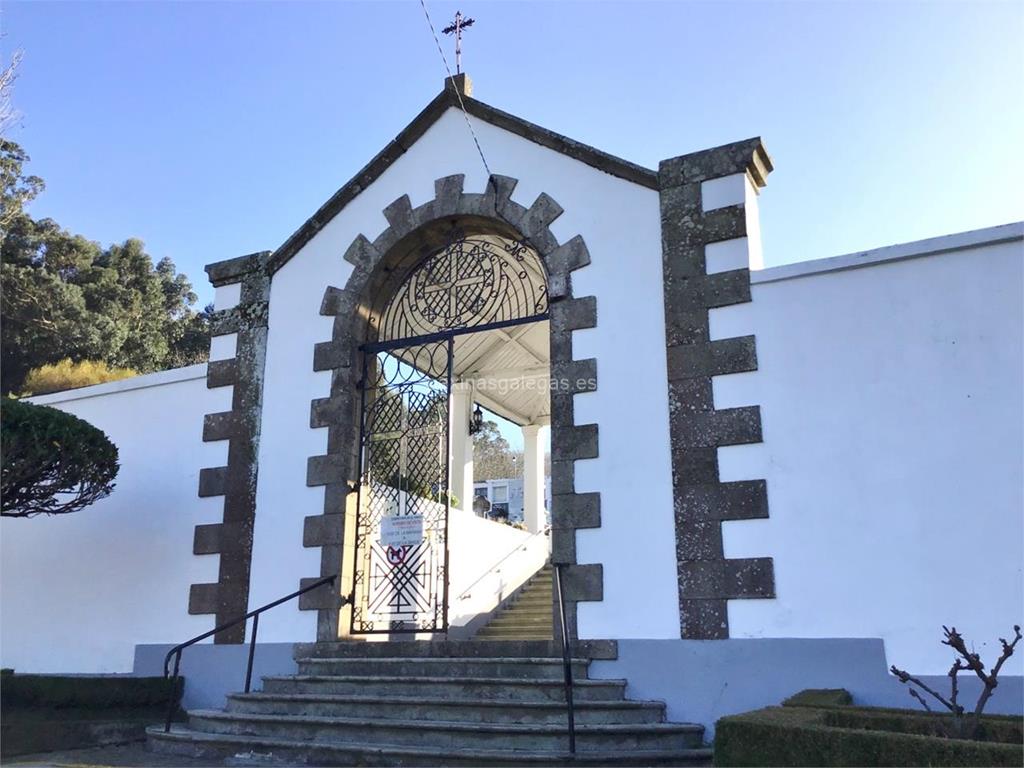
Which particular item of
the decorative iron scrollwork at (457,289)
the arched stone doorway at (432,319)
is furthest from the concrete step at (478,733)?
the decorative iron scrollwork at (457,289)

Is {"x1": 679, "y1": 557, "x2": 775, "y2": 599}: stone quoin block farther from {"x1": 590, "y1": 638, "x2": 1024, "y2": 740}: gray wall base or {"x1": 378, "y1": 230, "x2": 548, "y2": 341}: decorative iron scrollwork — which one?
{"x1": 378, "y1": 230, "x2": 548, "y2": 341}: decorative iron scrollwork

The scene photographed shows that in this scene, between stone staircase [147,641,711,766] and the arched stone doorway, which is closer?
stone staircase [147,641,711,766]

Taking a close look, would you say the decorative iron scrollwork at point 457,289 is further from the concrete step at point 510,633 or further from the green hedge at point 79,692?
the concrete step at point 510,633

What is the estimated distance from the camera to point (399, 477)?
7.70 metres

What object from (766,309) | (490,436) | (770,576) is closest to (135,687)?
(770,576)

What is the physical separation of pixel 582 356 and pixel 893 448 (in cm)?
228

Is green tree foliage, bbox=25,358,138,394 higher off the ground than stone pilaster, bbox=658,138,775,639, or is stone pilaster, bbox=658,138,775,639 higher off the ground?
green tree foliage, bbox=25,358,138,394

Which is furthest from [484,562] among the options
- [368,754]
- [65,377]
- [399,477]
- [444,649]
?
[65,377]

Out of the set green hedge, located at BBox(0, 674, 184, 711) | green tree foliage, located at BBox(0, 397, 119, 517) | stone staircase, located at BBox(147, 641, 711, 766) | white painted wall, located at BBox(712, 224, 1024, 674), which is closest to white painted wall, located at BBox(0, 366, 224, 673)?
green hedge, located at BBox(0, 674, 184, 711)

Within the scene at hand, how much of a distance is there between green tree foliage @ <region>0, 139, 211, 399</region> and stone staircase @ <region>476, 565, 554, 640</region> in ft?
45.0

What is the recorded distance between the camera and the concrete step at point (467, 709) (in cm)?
543

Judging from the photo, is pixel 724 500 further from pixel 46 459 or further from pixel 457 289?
pixel 46 459

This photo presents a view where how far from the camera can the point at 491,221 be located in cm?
757

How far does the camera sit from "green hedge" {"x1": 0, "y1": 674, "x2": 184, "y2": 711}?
6750mm
